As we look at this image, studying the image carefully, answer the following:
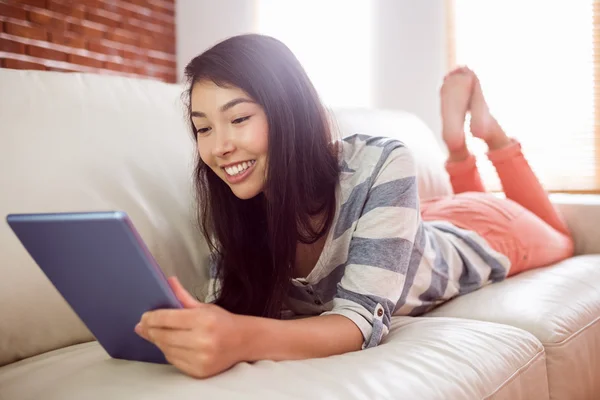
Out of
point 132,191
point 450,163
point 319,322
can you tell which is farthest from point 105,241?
point 450,163

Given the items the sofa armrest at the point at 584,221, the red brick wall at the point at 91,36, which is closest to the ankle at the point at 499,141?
the sofa armrest at the point at 584,221

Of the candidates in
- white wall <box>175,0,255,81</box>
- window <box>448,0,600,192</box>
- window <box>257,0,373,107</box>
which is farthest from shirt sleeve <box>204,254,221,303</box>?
white wall <box>175,0,255,81</box>

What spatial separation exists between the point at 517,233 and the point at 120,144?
1.04 m

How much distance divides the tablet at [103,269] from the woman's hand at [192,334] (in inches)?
0.6

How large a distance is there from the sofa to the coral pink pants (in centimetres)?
21

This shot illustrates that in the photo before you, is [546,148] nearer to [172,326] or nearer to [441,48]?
[441,48]

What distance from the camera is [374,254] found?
3.33ft

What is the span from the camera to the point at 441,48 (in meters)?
3.45

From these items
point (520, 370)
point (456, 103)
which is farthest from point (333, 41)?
point (520, 370)

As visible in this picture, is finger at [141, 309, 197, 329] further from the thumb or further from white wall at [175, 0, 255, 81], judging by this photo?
white wall at [175, 0, 255, 81]

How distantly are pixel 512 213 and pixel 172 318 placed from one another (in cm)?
127

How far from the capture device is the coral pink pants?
167 cm

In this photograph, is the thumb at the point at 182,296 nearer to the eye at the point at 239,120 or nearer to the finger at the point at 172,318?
the finger at the point at 172,318

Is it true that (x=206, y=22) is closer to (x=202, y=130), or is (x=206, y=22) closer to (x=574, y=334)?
(x=202, y=130)
